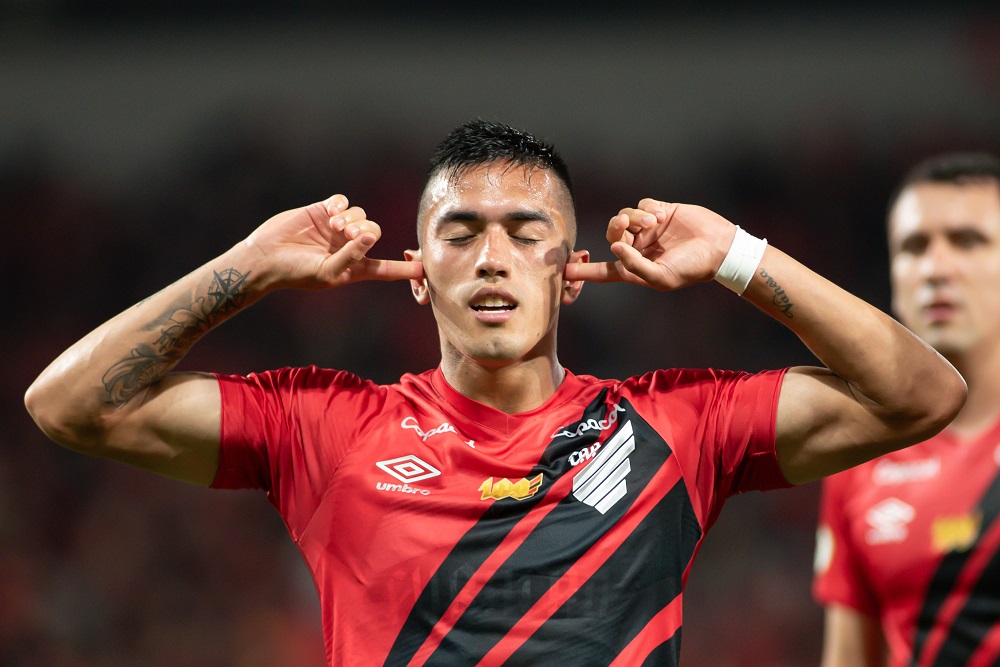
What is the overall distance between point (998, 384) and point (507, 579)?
7.11 feet

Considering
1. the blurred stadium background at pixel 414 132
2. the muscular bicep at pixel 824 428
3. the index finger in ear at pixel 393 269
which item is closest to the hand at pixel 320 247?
the index finger in ear at pixel 393 269

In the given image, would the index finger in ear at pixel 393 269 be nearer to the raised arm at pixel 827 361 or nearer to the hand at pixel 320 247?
the hand at pixel 320 247

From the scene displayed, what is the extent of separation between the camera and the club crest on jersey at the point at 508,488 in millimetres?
2553

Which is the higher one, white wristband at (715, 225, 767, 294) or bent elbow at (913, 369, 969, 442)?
white wristband at (715, 225, 767, 294)

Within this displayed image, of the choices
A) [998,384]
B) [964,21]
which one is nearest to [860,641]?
[998,384]

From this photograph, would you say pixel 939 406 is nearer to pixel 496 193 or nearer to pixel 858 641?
pixel 496 193

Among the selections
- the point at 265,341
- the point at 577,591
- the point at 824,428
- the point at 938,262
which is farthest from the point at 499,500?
the point at 265,341

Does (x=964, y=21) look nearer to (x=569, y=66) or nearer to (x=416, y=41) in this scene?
(x=569, y=66)

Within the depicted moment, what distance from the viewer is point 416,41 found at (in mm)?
9383

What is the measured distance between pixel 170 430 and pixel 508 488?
0.83 m

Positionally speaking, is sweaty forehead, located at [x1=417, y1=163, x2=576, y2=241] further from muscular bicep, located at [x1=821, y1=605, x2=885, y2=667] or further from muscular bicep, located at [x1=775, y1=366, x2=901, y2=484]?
muscular bicep, located at [x1=821, y1=605, x2=885, y2=667]

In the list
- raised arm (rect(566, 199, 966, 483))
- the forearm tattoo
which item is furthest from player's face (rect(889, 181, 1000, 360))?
the forearm tattoo

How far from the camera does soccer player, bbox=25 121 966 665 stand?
8.09 feet

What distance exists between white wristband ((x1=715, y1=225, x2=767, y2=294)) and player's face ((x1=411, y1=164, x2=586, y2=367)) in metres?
0.42
